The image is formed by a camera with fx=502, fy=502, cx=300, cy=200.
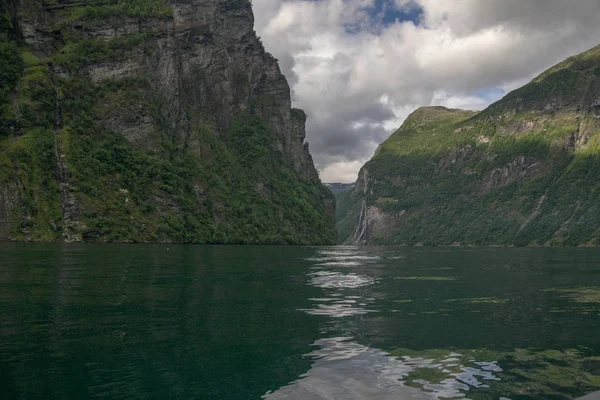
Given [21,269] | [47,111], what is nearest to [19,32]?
[47,111]

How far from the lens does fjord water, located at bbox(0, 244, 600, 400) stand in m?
12.9

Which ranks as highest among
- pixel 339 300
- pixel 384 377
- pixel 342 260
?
pixel 384 377

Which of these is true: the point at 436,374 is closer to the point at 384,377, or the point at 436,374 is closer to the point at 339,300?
the point at 384,377

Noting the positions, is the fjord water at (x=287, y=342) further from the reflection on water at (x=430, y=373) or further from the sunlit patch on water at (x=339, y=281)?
the sunlit patch on water at (x=339, y=281)

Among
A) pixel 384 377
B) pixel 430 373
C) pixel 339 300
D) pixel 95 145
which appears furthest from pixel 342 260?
pixel 95 145

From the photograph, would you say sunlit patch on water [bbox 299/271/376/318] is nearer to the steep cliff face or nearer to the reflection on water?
the reflection on water

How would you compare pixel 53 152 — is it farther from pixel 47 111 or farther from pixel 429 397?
pixel 429 397

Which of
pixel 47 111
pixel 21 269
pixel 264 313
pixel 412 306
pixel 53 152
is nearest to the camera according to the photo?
pixel 264 313

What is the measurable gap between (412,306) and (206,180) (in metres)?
172

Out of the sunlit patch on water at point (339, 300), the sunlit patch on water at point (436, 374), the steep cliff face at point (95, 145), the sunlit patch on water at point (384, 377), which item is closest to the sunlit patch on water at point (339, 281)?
the sunlit patch on water at point (339, 300)

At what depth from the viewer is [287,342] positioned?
18.3 m

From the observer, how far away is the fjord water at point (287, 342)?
12891mm

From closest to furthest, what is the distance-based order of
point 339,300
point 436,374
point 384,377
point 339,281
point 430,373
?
point 384,377 → point 436,374 → point 430,373 → point 339,300 → point 339,281

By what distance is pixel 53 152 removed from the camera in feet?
453
